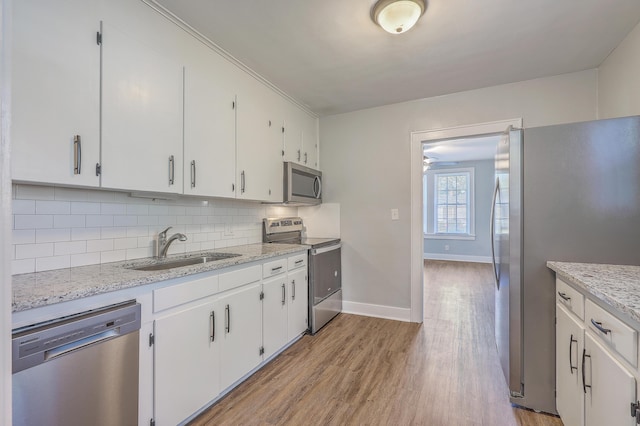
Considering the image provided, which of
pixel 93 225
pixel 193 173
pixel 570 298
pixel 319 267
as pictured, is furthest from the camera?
pixel 319 267

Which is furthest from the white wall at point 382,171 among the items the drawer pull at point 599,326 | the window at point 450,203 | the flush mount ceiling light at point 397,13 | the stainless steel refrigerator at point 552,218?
the window at point 450,203

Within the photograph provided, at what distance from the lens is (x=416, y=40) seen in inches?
83.1

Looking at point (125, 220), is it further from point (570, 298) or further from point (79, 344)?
point (570, 298)

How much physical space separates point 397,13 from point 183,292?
2.03 m

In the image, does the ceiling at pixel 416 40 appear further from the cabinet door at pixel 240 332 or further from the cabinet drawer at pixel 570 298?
the cabinet door at pixel 240 332

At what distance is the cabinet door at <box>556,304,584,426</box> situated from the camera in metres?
1.41

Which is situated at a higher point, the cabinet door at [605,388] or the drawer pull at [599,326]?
the drawer pull at [599,326]

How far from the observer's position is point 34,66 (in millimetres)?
1258

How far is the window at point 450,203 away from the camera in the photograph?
7078mm

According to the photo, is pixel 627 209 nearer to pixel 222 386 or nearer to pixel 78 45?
pixel 222 386

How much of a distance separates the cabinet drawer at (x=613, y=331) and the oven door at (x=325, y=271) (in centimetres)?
205

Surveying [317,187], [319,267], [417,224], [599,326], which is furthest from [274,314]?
[599,326]

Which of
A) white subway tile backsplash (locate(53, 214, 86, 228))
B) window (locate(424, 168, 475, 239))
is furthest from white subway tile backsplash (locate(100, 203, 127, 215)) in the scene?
window (locate(424, 168, 475, 239))

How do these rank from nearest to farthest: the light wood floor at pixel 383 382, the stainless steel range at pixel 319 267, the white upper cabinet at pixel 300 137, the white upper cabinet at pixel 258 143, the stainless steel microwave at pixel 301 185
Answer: the light wood floor at pixel 383 382 < the white upper cabinet at pixel 258 143 < the stainless steel range at pixel 319 267 < the stainless steel microwave at pixel 301 185 < the white upper cabinet at pixel 300 137
